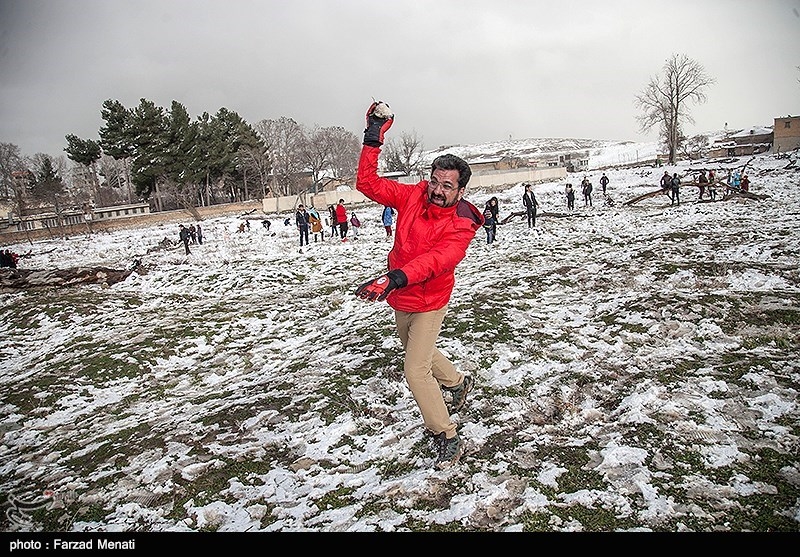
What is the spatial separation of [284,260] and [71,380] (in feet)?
36.6

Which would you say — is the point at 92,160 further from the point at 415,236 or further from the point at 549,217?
the point at 415,236

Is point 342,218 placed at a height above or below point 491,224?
above

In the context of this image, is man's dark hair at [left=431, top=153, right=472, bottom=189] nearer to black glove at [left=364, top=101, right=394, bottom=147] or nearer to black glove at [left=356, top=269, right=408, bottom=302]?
black glove at [left=364, top=101, right=394, bottom=147]

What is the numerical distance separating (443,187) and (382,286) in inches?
42.2

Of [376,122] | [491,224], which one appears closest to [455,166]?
[376,122]

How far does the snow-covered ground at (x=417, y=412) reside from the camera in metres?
3.70

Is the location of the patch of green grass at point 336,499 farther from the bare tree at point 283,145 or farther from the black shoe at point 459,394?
the bare tree at point 283,145

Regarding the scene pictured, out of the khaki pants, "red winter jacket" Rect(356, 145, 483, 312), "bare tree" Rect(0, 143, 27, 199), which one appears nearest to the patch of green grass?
the khaki pants

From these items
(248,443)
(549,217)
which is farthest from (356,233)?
(248,443)

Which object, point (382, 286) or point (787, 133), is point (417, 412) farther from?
point (787, 133)

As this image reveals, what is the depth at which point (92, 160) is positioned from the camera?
62688 millimetres

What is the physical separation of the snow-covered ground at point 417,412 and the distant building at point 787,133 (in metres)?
75.7

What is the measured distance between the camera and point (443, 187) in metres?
3.92

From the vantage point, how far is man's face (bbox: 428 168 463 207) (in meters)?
3.91
